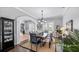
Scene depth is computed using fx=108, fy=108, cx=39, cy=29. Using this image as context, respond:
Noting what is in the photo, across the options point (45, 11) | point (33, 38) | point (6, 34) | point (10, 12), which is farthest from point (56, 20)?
point (6, 34)

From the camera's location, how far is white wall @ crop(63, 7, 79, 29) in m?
2.37

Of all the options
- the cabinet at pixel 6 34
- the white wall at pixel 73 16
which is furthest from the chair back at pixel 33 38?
the white wall at pixel 73 16

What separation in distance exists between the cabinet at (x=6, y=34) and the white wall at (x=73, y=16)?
3.92 feet

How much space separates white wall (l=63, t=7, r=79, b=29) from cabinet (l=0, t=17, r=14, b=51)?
3.92ft

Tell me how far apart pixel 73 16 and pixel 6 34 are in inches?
61.1

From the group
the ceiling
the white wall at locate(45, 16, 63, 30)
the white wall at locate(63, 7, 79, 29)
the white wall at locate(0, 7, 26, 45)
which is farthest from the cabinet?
the white wall at locate(63, 7, 79, 29)

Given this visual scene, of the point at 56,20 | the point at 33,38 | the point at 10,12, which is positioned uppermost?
the point at 10,12

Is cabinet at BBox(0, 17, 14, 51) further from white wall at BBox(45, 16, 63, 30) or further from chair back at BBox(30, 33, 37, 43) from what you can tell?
white wall at BBox(45, 16, 63, 30)

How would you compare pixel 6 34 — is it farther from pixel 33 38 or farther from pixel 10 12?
pixel 33 38

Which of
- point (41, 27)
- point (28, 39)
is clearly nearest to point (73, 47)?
point (41, 27)

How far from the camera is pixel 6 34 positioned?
246cm

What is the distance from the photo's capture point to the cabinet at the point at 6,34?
239cm
